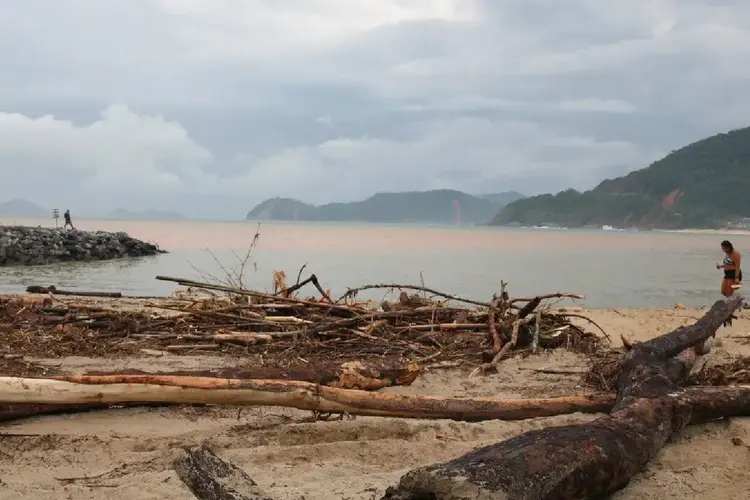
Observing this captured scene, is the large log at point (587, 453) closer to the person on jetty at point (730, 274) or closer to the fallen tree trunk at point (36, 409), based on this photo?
the fallen tree trunk at point (36, 409)

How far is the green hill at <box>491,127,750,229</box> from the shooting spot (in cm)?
13025

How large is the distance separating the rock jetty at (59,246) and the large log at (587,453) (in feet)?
91.1

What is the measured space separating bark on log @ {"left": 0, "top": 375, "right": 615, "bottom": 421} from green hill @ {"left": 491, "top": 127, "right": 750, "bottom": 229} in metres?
139

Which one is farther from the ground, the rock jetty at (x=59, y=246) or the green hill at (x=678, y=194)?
the green hill at (x=678, y=194)

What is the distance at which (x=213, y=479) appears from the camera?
8.48 ft

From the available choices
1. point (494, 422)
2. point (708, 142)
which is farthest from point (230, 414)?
point (708, 142)

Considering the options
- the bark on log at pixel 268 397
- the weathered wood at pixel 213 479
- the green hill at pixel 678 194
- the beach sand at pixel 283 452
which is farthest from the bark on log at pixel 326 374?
the green hill at pixel 678 194

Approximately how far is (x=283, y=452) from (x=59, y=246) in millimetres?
29897

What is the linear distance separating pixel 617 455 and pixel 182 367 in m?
4.18

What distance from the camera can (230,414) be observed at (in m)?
4.59

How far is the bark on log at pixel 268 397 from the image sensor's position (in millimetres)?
4121

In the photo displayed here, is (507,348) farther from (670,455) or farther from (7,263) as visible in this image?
(7,263)

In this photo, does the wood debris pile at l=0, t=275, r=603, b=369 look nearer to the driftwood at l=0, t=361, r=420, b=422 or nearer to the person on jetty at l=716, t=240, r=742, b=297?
A: the driftwood at l=0, t=361, r=420, b=422

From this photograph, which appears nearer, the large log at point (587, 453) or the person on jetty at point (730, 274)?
the large log at point (587, 453)
